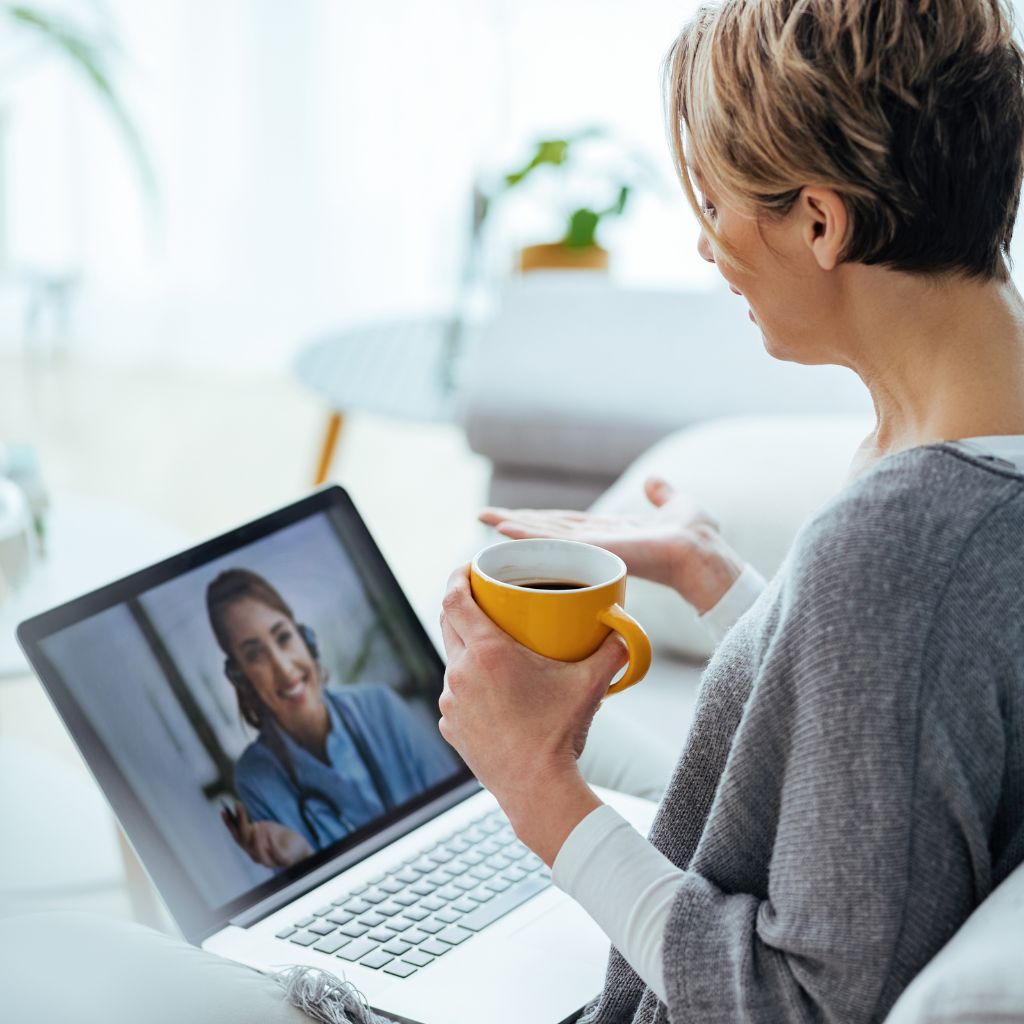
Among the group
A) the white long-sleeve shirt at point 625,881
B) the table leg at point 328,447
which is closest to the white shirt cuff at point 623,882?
the white long-sleeve shirt at point 625,881

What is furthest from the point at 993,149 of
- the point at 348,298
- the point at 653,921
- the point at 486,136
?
the point at 348,298

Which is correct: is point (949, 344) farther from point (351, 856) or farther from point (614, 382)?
point (614, 382)

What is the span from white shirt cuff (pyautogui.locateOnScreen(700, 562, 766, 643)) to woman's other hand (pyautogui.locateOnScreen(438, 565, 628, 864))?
0.94 feet

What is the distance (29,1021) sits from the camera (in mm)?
733

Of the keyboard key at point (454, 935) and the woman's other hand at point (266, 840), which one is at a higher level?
the woman's other hand at point (266, 840)

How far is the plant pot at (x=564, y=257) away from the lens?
279 centimetres

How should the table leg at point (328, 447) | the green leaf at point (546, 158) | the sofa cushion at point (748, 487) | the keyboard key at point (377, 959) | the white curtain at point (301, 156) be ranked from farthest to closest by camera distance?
the white curtain at point (301, 156) → the green leaf at point (546, 158) → the table leg at point (328, 447) → the sofa cushion at point (748, 487) → the keyboard key at point (377, 959)

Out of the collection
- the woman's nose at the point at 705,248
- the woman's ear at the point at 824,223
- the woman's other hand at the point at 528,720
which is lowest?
the woman's other hand at the point at 528,720

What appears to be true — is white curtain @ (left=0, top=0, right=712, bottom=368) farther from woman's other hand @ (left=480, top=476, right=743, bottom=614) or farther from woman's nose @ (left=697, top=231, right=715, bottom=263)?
woman's nose @ (left=697, top=231, right=715, bottom=263)

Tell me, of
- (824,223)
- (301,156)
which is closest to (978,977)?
(824,223)

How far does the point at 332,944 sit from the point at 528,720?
0.25 metres

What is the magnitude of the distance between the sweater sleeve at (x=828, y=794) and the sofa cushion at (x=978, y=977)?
0.08 feet

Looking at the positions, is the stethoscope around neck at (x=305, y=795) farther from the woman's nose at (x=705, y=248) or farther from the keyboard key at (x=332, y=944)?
the woman's nose at (x=705, y=248)

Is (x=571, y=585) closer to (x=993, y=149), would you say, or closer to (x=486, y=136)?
(x=993, y=149)
